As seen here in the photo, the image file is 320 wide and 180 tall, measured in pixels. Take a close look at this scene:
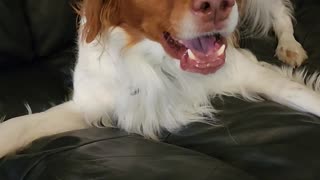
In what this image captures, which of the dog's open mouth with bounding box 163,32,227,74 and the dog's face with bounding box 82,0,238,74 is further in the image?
the dog's open mouth with bounding box 163,32,227,74

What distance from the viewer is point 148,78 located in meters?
2.12

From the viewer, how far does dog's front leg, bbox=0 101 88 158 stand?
1989mm

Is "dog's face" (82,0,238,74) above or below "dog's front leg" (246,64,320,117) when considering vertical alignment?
above

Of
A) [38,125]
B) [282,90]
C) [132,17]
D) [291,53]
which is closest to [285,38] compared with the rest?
[291,53]

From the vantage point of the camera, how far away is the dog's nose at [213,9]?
1.74 meters

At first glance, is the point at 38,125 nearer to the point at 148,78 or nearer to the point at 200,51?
the point at 148,78

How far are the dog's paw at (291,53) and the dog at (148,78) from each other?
0.14 m

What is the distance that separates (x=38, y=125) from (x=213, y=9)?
0.72m

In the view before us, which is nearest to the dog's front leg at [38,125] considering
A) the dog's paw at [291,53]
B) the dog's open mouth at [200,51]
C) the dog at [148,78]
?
the dog at [148,78]

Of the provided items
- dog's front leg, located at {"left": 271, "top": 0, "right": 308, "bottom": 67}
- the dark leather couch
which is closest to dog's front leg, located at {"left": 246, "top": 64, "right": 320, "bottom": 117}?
the dark leather couch

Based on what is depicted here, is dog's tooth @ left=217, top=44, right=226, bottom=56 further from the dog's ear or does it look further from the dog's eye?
the dog's ear

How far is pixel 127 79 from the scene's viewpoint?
2.12 meters

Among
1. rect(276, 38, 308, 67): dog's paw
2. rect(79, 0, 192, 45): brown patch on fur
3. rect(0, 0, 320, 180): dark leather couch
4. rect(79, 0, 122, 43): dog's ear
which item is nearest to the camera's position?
rect(0, 0, 320, 180): dark leather couch

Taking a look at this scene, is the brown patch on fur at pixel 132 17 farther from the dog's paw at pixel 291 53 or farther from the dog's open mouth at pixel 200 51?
the dog's paw at pixel 291 53
